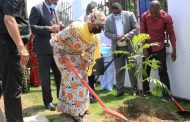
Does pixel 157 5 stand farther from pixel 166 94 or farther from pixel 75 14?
pixel 75 14

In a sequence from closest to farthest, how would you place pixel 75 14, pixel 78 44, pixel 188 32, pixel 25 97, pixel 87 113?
1. pixel 78 44
2. pixel 87 113
3. pixel 188 32
4. pixel 25 97
5. pixel 75 14

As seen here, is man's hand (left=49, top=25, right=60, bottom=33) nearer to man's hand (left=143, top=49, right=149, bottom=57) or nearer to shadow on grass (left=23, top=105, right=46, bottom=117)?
shadow on grass (left=23, top=105, right=46, bottom=117)

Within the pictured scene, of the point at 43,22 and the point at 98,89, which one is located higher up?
the point at 43,22

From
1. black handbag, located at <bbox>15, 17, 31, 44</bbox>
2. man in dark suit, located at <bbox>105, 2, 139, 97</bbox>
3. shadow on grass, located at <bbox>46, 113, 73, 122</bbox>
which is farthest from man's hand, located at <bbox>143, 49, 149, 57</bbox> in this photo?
black handbag, located at <bbox>15, 17, 31, 44</bbox>

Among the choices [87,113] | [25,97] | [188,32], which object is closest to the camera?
[87,113]

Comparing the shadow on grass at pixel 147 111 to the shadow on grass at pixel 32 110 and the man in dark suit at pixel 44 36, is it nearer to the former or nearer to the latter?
the man in dark suit at pixel 44 36

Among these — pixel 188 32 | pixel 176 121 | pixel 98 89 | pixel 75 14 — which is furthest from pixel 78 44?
pixel 75 14

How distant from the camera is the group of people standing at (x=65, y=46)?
423cm

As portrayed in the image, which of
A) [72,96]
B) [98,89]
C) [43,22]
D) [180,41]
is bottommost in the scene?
[98,89]

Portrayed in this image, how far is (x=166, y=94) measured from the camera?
7160 millimetres

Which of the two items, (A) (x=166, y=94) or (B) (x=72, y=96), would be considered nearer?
(B) (x=72, y=96)

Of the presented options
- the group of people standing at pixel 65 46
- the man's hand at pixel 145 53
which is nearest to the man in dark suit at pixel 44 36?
the group of people standing at pixel 65 46

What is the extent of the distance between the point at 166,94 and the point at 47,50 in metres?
2.53

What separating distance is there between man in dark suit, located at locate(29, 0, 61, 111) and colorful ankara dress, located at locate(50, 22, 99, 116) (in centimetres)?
65
